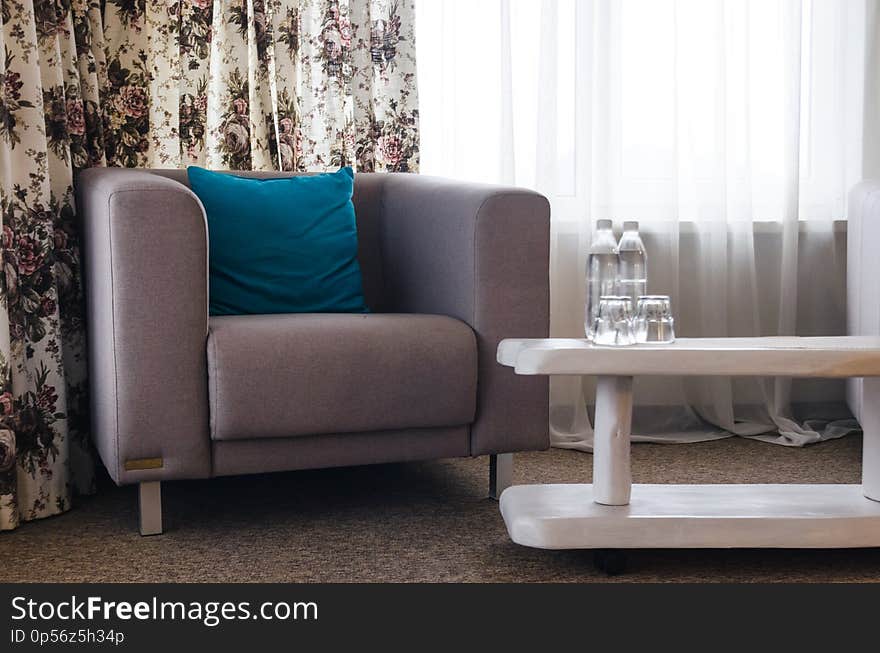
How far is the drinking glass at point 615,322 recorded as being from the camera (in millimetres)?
2031

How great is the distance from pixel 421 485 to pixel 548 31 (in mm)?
1394

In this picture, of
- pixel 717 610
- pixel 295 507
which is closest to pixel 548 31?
pixel 295 507

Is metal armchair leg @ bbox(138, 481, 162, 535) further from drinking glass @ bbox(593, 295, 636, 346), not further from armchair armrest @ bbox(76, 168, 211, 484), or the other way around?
drinking glass @ bbox(593, 295, 636, 346)

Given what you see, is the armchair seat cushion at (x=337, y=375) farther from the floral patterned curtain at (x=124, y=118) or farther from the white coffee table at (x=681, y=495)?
the floral patterned curtain at (x=124, y=118)

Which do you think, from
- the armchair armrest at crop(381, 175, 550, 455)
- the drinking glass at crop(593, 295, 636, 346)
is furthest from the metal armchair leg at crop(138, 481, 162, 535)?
the drinking glass at crop(593, 295, 636, 346)

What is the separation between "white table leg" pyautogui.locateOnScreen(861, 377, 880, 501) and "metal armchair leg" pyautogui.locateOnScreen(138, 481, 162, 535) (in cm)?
139

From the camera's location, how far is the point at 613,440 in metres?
2.07

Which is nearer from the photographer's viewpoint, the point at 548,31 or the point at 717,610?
the point at 717,610

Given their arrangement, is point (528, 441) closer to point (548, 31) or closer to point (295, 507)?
point (295, 507)

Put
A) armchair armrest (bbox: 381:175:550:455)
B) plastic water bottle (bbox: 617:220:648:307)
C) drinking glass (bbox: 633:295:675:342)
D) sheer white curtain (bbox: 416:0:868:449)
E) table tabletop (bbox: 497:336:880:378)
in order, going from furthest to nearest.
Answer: sheer white curtain (bbox: 416:0:868:449), armchair armrest (bbox: 381:175:550:455), plastic water bottle (bbox: 617:220:648:307), drinking glass (bbox: 633:295:675:342), table tabletop (bbox: 497:336:880:378)

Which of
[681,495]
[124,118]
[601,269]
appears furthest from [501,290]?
[124,118]

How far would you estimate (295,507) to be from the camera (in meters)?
2.51

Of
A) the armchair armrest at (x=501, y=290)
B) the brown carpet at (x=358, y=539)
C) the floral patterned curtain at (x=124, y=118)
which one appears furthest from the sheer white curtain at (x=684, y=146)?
the armchair armrest at (x=501, y=290)

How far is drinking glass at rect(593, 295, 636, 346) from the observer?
→ 2.03 m
